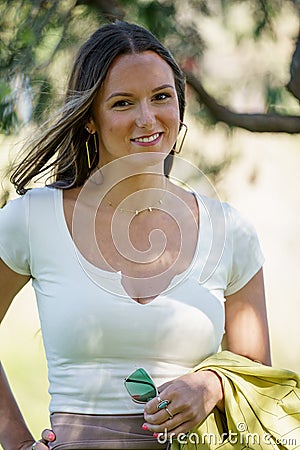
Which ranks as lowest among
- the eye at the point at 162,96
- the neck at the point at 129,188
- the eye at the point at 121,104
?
the neck at the point at 129,188

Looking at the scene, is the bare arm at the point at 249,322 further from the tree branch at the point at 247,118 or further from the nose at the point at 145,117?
the tree branch at the point at 247,118

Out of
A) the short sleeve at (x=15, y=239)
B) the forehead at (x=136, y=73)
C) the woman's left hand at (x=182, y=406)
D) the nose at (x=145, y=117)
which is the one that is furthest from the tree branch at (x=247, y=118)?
the woman's left hand at (x=182, y=406)

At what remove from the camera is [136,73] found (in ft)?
7.13

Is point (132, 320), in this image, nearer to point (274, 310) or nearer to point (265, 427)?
point (265, 427)

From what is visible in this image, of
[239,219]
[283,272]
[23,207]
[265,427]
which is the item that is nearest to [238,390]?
[265,427]

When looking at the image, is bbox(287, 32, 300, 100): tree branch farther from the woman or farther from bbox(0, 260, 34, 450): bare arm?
bbox(0, 260, 34, 450): bare arm

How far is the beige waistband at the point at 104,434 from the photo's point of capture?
1990 mm

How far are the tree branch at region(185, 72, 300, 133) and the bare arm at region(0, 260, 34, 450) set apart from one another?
117 centimetres

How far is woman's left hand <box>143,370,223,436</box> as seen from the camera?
6.28 ft

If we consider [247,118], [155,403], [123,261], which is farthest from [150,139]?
[247,118]

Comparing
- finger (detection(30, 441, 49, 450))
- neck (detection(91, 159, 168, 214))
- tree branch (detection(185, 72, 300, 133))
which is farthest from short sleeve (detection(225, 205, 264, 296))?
tree branch (detection(185, 72, 300, 133))

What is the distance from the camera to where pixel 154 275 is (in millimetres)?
2141

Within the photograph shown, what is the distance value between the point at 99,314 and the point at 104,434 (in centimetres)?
24

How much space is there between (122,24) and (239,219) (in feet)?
1.72
